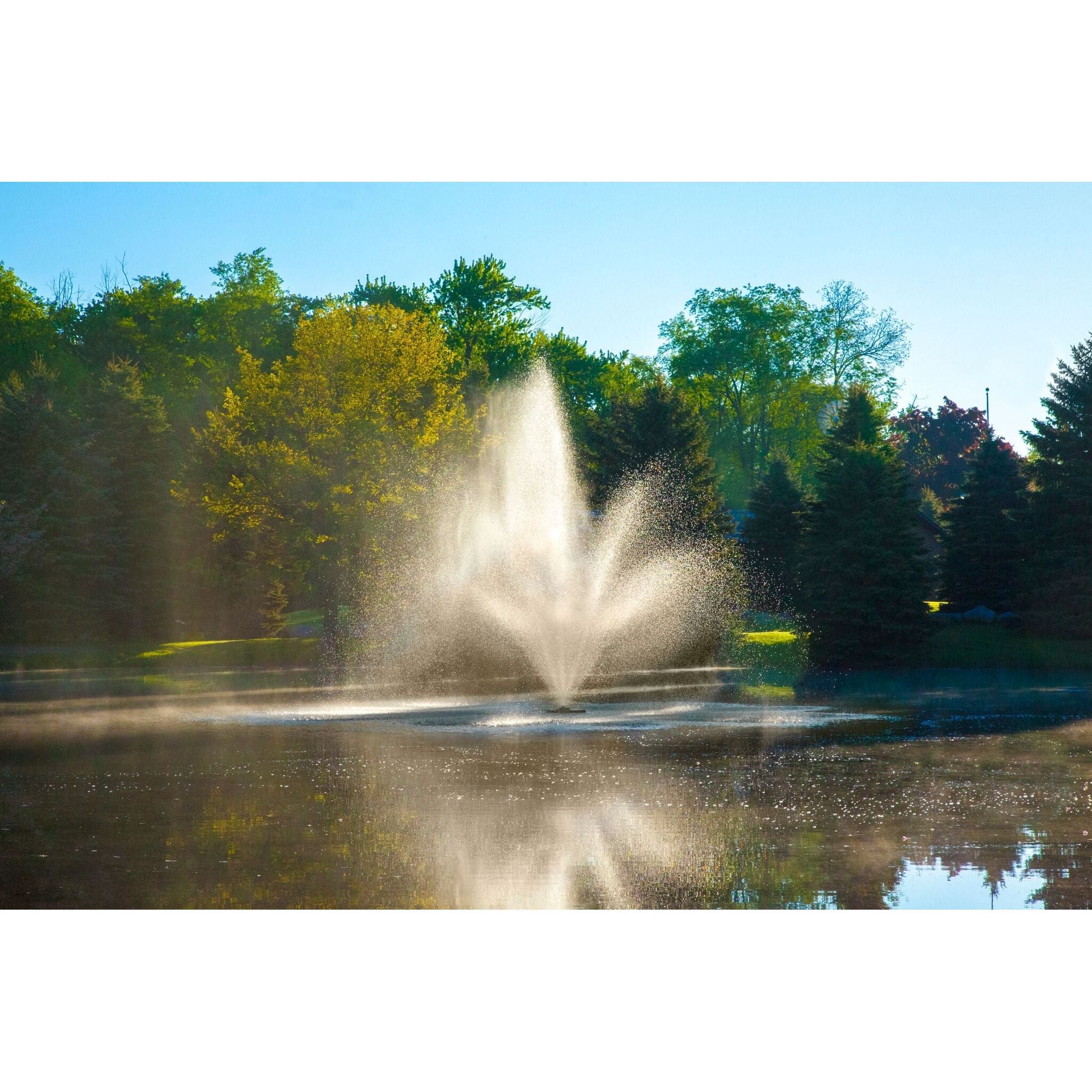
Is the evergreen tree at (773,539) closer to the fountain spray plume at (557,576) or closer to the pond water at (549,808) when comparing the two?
the fountain spray plume at (557,576)

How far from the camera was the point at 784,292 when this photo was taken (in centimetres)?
6531

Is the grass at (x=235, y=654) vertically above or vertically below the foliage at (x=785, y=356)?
below

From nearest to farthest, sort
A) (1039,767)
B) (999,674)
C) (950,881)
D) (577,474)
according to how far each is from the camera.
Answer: (950,881) → (1039,767) → (999,674) → (577,474)

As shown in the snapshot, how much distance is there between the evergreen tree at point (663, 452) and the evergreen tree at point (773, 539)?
519 cm

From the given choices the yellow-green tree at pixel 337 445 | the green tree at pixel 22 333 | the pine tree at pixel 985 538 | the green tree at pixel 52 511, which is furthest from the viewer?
the green tree at pixel 22 333

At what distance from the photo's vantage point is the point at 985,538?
3931cm

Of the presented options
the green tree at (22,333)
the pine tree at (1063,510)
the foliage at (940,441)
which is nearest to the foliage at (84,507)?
the green tree at (22,333)

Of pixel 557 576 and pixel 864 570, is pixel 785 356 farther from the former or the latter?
pixel 557 576

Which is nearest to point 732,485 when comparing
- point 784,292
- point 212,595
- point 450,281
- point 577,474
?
point 784,292

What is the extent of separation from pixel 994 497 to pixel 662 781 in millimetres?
29443

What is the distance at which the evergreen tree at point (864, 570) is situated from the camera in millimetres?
33469

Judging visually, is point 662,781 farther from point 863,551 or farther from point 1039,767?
point 863,551

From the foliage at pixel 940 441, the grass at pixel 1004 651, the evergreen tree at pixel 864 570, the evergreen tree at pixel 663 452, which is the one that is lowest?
the grass at pixel 1004 651

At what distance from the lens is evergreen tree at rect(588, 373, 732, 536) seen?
128 feet
